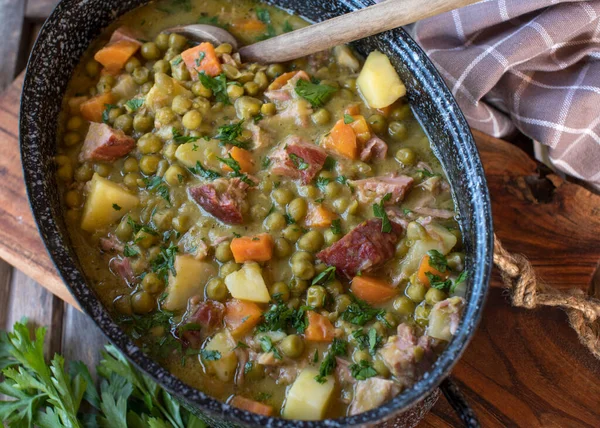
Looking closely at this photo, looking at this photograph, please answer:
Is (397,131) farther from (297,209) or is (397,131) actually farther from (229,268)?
(229,268)

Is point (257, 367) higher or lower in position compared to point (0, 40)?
lower

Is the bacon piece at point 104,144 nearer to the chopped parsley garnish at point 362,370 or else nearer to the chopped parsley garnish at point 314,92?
the chopped parsley garnish at point 314,92

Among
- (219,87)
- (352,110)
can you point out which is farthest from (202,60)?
(352,110)

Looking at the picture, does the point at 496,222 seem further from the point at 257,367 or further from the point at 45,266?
the point at 45,266

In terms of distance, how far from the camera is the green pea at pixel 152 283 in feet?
11.2

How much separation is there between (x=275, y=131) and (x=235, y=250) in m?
0.74

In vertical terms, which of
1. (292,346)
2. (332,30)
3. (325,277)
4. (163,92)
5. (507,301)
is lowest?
(507,301)

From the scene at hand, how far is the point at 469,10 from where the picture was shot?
13.0 ft

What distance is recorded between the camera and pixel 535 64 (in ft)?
13.1

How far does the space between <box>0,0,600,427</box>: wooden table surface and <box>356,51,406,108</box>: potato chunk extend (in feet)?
2.70

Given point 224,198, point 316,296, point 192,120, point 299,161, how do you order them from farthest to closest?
1. point 192,120
2. point 299,161
3. point 224,198
4. point 316,296

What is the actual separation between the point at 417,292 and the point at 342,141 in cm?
88

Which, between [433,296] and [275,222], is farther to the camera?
[275,222]

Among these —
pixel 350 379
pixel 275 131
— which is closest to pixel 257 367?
pixel 350 379
